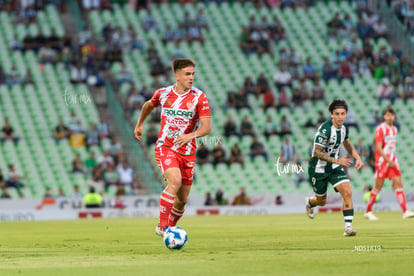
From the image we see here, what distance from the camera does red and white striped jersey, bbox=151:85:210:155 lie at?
50.8 ft

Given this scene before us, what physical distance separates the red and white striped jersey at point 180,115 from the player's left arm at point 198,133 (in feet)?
0.74

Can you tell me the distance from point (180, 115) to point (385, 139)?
11.7 metres

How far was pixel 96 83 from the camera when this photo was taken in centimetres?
4278

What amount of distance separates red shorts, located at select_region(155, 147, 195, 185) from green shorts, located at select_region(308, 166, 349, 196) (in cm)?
403

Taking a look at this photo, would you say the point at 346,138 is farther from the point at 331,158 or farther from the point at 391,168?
the point at 391,168

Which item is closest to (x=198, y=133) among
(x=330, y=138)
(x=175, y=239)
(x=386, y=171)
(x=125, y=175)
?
(x=175, y=239)

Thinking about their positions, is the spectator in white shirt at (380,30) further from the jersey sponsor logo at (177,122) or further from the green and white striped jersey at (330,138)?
the jersey sponsor logo at (177,122)

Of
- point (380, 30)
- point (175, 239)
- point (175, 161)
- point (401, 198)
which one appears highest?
A: point (380, 30)

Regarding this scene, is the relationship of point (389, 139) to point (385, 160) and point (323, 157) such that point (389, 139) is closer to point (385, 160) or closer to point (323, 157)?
point (385, 160)

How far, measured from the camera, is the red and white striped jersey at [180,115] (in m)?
15.5

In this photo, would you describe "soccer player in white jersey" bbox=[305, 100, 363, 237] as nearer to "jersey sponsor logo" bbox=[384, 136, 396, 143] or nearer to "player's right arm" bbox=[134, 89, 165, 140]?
"player's right arm" bbox=[134, 89, 165, 140]

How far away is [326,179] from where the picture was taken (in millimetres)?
19125

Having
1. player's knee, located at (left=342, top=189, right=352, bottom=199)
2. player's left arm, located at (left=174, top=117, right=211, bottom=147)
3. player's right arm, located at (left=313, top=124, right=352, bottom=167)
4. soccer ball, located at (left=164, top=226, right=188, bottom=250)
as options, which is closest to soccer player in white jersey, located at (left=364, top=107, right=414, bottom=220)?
player's right arm, located at (left=313, top=124, right=352, bottom=167)

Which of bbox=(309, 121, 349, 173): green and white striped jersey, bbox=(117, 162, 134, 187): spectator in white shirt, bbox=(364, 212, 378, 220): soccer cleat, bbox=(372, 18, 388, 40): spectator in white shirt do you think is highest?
bbox=(372, 18, 388, 40): spectator in white shirt
